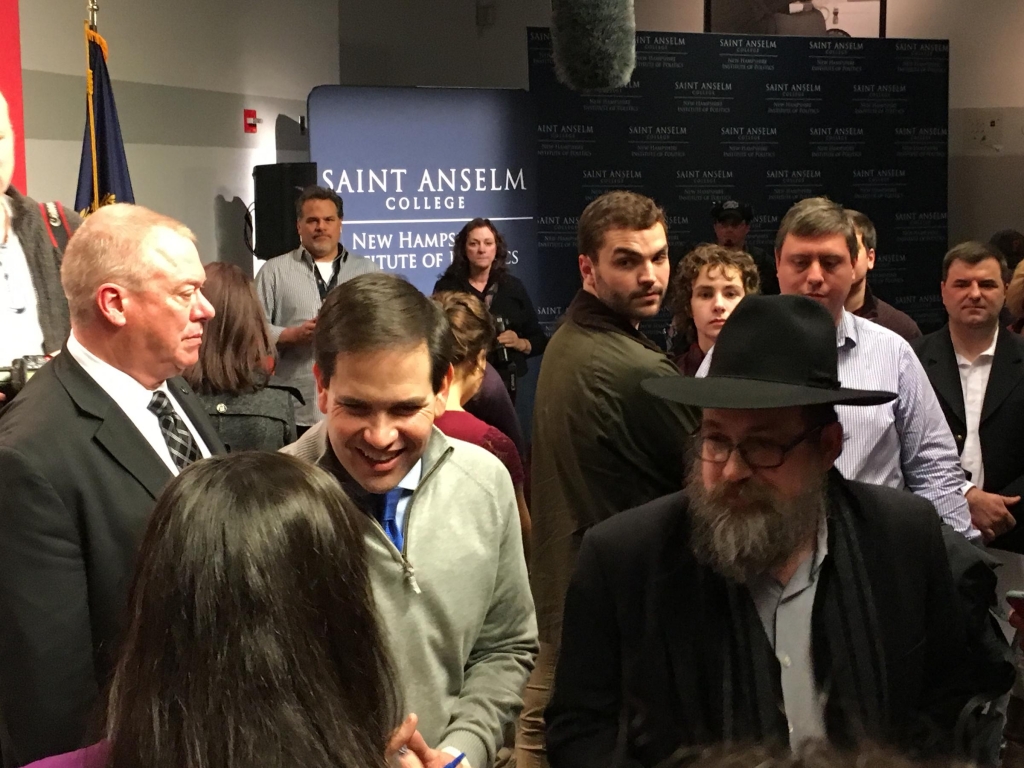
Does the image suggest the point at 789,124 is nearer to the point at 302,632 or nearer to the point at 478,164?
the point at 478,164

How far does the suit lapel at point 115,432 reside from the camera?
1711 mm

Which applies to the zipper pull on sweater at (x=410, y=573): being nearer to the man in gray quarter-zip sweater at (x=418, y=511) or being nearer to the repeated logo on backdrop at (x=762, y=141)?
the man in gray quarter-zip sweater at (x=418, y=511)

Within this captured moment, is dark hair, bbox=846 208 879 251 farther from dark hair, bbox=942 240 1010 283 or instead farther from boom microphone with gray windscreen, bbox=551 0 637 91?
boom microphone with gray windscreen, bbox=551 0 637 91

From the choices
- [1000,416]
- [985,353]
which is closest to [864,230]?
Answer: [985,353]

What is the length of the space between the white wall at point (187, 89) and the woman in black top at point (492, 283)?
71.4 inches

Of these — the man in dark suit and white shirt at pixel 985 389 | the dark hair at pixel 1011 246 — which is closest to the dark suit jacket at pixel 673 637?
the man in dark suit and white shirt at pixel 985 389

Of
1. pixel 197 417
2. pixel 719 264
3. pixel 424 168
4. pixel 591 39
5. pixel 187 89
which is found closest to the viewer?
pixel 591 39

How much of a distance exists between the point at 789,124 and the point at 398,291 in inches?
268

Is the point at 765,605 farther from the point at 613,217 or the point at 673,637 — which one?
the point at 613,217

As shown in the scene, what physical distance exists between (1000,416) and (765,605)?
7.93 feet

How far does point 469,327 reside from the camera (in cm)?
333

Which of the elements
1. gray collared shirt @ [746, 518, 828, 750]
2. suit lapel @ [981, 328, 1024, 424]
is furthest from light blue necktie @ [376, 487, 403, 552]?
suit lapel @ [981, 328, 1024, 424]

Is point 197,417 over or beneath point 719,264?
beneath

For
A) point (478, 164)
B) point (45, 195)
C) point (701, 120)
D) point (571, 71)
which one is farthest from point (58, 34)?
point (571, 71)
